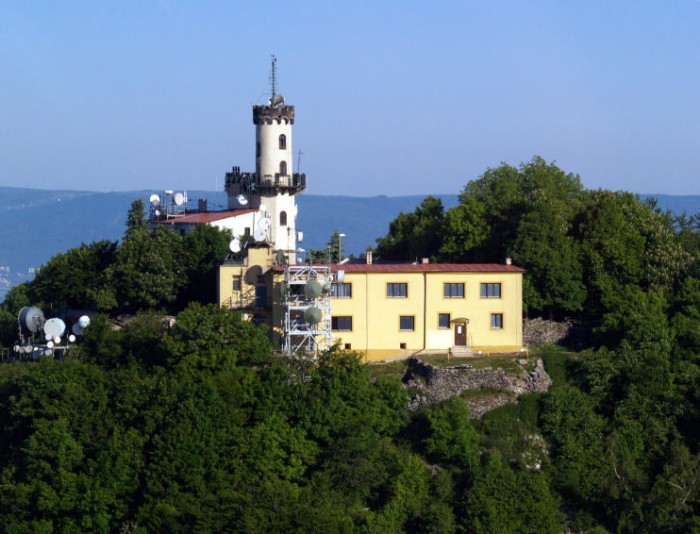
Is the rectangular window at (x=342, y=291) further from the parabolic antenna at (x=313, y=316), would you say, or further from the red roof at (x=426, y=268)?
the parabolic antenna at (x=313, y=316)

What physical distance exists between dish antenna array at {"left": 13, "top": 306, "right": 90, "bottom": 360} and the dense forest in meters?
1.65

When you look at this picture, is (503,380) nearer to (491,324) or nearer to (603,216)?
(491,324)

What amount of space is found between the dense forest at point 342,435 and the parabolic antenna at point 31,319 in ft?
14.1

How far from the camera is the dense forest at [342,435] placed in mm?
51125

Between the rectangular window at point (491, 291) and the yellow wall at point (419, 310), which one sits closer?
the yellow wall at point (419, 310)

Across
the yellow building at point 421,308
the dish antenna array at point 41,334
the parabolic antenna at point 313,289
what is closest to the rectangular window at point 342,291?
the yellow building at point 421,308

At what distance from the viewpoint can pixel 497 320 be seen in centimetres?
5916

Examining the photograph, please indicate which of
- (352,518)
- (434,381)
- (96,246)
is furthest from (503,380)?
(96,246)

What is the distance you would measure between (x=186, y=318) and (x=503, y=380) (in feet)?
46.9

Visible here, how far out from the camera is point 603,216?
6481cm

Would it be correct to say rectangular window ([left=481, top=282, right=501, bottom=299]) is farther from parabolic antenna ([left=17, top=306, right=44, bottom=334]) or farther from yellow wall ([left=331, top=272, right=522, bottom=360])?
parabolic antenna ([left=17, top=306, right=44, bottom=334])

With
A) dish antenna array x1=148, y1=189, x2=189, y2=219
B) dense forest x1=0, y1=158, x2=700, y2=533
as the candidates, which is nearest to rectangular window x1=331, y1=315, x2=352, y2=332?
dense forest x1=0, y1=158, x2=700, y2=533

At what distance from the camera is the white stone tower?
7575 centimetres

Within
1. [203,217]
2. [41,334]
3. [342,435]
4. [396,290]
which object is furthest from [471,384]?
[41,334]
